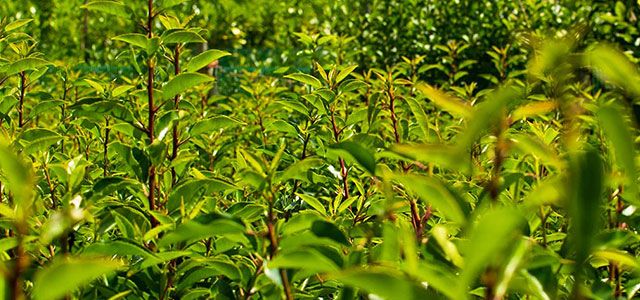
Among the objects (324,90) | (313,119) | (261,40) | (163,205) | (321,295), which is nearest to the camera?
(321,295)

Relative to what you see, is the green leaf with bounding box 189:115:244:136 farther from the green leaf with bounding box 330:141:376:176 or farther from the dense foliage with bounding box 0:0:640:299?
the green leaf with bounding box 330:141:376:176

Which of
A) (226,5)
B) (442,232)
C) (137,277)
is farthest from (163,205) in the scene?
(226,5)

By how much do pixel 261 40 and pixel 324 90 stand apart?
14740 mm

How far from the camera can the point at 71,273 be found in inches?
31.5

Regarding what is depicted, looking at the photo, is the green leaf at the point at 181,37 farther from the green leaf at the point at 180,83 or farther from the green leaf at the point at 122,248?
the green leaf at the point at 122,248

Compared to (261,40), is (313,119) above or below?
above

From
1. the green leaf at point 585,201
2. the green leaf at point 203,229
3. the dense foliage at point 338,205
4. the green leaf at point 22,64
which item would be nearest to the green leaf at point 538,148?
the dense foliage at point 338,205

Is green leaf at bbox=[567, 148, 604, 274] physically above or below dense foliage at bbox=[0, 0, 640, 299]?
above

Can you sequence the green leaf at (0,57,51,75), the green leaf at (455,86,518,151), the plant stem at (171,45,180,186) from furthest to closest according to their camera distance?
1. the green leaf at (0,57,51,75)
2. the plant stem at (171,45,180,186)
3. the green leaf at (455,86,518,151)

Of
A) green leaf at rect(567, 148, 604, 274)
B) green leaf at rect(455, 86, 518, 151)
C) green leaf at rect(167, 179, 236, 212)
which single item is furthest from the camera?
green leaf at rect(167, 179, 236, 212)

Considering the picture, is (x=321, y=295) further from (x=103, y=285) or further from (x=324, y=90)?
(x=324, y=90)

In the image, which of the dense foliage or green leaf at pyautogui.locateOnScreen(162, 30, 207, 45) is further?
green leaf at pyautogui.locateOnScreen(162, 30, 207, 45)

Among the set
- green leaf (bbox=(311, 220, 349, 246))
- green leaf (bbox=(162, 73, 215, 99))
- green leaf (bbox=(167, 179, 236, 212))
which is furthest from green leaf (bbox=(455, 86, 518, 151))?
green leaf (bbox=(162, 73, 215, 99))

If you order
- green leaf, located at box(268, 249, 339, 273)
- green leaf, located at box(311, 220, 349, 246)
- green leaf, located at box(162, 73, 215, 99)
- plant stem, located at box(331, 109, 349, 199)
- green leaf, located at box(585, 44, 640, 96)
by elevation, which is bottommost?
plant stem, located at box(331, 109, 349, 199)
